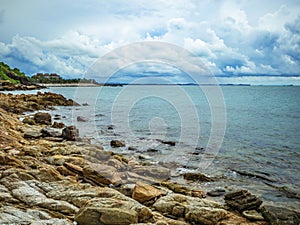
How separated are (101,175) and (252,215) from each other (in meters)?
5.54

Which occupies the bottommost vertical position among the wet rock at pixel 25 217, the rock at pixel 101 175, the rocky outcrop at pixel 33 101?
the rock at pixel 101 175

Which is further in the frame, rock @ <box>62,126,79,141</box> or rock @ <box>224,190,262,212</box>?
rock @ <box>62,126,79,141</box>

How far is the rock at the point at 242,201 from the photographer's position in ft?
31.2

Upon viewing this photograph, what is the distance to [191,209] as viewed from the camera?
27.5ft

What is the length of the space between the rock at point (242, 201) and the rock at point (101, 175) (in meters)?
4.25

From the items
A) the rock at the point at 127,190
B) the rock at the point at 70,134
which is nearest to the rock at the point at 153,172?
the rock at the point at 127,190

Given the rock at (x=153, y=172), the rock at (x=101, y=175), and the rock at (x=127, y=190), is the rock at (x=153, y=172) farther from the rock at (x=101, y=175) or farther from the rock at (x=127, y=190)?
the rock at (x=127, y=190)

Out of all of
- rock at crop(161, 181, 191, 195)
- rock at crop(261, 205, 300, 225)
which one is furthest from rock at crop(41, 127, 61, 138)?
rock at crop(261, 205, 300, 225)

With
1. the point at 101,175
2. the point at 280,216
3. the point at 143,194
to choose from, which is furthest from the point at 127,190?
the point at 280,216

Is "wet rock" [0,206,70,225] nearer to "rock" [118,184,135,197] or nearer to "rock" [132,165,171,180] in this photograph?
"rock" [118,184,135,197]

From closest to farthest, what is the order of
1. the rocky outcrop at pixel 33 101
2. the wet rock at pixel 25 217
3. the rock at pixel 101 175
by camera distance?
Answer: 1. the wet rock at pixel 25 217
2. the rock at pixel 101 175
3. the rocky outcrop at pixel 33 101

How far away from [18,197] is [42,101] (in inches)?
1694

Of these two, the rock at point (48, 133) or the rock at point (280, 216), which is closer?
the rock at point (280, 216)

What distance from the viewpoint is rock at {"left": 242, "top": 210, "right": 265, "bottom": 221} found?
28.9 ft
